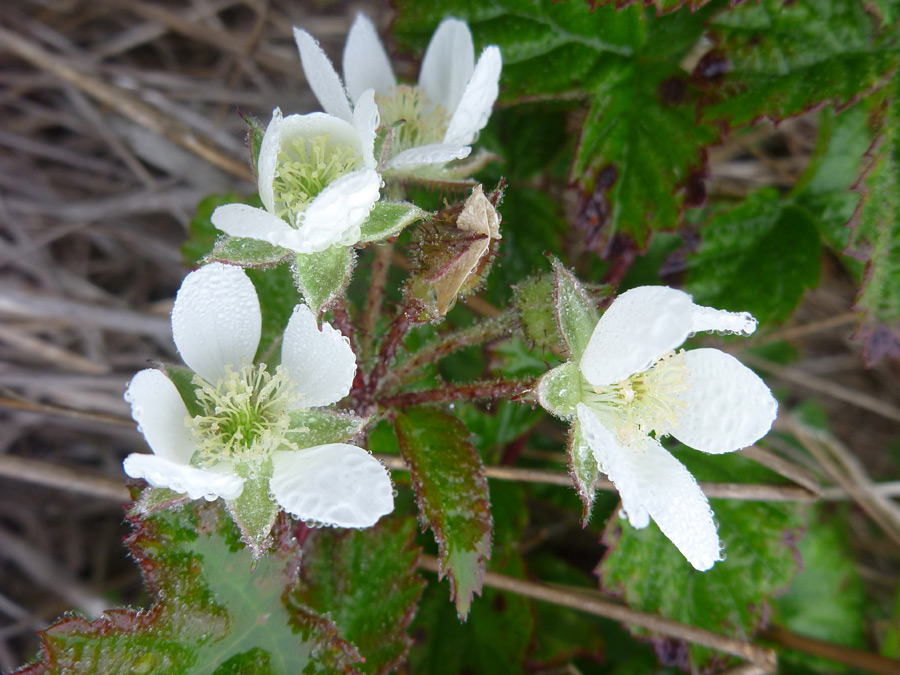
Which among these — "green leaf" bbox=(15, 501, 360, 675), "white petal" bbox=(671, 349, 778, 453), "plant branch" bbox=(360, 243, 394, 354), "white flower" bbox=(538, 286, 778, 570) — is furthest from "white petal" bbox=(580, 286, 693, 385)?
"green leaf" bbox=(15, 501, 360, 675)

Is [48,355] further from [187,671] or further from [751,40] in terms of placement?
[751,40]

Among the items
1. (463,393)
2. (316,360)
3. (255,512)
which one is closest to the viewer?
(255,512)

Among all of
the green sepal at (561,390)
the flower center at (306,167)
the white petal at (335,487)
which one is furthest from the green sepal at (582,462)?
the flower center at (306,167)

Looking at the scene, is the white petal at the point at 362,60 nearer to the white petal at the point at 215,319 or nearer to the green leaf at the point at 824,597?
the white petal at the point at 215,319

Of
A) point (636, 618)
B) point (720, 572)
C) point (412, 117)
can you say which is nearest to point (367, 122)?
point (412, 117)

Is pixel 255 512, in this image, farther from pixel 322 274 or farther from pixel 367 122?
pixel 367 122

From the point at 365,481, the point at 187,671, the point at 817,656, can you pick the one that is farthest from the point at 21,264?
the point at 817,656
